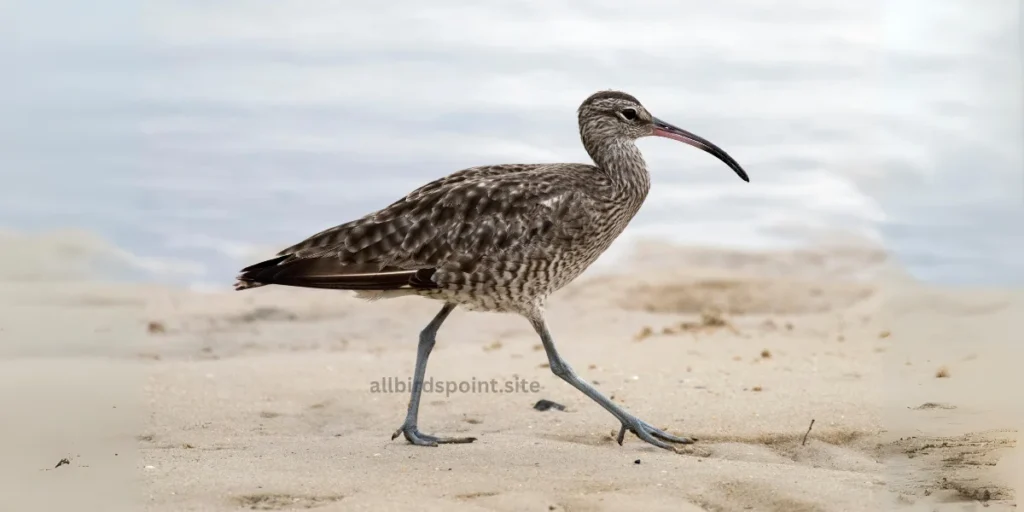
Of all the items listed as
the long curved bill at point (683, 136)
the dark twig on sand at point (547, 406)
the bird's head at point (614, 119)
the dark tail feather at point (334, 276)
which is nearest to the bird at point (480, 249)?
the dark tail feather at point (334, 276)

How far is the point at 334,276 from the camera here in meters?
7.60

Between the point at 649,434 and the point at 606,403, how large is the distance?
0.36 meters

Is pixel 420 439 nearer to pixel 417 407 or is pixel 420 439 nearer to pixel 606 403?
pixel 417 407

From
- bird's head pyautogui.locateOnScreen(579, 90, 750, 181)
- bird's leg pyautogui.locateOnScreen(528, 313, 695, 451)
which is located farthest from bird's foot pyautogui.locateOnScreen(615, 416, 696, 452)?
bird's head pyautogui.locateOnScreen(579, 90, 750, 181)

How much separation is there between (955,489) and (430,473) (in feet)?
9.40

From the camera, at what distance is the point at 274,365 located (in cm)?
1090

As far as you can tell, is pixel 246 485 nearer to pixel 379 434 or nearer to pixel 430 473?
pixel 430 473

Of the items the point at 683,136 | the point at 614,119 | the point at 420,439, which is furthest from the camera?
the point at 683,136

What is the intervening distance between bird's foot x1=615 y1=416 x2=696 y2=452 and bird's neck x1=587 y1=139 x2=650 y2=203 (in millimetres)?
1485

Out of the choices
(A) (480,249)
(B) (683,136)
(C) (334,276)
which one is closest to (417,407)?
(C) (334,276)

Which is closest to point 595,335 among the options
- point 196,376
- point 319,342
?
point 319,342

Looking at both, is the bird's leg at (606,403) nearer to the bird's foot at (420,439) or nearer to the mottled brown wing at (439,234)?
the mottled brown wing at (439,234)

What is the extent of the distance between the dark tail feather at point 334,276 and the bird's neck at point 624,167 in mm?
1451

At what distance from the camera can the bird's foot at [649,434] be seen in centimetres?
768
